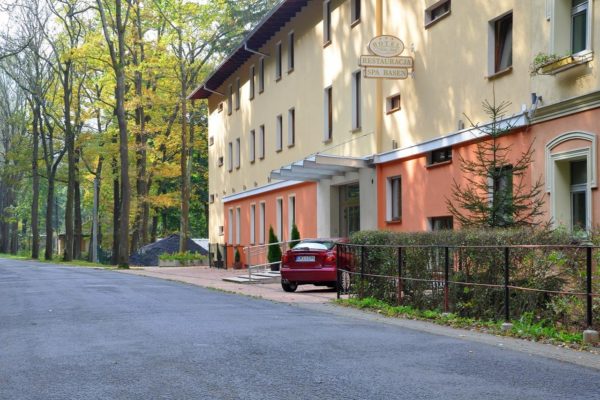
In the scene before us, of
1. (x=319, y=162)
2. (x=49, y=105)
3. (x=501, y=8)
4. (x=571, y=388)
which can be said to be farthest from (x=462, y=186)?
(x=49, y=105)

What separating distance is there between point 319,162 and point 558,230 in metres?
13.9

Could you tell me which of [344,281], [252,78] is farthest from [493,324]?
[252,78]

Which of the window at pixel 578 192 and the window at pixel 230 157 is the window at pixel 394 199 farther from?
the window at pixel 230 157

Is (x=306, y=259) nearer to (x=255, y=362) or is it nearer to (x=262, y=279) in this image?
(x=262, y=279)

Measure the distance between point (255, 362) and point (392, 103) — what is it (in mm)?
16626

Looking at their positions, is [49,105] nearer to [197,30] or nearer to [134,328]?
[197,30]

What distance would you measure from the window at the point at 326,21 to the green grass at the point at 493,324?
1558cm

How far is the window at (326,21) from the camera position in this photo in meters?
28.4

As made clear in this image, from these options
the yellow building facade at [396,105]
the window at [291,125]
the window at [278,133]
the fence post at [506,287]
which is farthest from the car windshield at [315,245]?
the window at [278,133]

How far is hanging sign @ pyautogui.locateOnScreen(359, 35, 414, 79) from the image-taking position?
69.1ft

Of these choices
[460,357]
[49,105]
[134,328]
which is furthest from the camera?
[49,105]

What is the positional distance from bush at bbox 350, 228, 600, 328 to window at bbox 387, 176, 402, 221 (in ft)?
25.6

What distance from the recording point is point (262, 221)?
37594 millimetres

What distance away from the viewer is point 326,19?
93.8 feet
